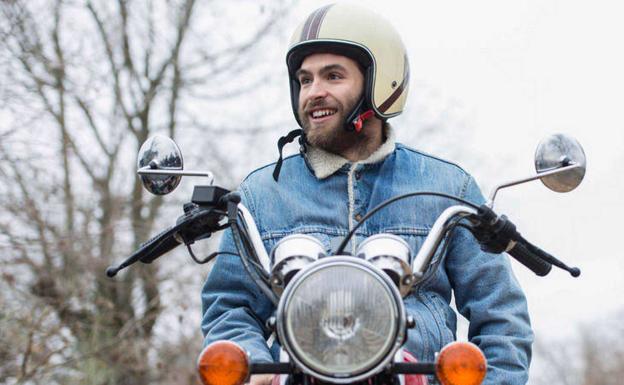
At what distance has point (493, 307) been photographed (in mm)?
3145

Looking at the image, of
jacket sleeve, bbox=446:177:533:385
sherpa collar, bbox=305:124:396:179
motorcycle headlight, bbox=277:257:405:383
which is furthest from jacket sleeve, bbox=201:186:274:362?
motorcycle headlight, bbox=277:257:405:383

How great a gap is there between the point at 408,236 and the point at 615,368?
51383mm

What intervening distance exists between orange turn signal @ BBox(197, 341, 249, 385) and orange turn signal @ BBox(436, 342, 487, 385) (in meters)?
0.42

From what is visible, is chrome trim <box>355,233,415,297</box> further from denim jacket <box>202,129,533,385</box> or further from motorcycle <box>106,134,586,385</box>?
denim jacket <box>202,129,533,385</box>

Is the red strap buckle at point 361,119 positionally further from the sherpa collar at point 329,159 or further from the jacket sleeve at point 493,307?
the jacket sleeve at point 493,307

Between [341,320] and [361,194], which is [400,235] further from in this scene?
[341,320]

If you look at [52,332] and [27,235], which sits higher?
[27,235]

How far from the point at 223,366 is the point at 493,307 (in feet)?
3.87

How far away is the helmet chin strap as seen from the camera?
3447mm

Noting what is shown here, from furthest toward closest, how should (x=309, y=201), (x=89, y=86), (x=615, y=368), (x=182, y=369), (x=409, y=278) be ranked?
(x=615, y=368)
(x=182, y=369)
(x=89, y=86)
(x=309, y=201)
(x=409, y=278)

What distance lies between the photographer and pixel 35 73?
349 inches

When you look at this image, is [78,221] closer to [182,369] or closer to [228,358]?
[182,369]

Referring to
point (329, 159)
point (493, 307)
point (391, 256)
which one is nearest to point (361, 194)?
point (329, 159)

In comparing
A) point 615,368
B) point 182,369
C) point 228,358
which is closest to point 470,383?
point 228,358
